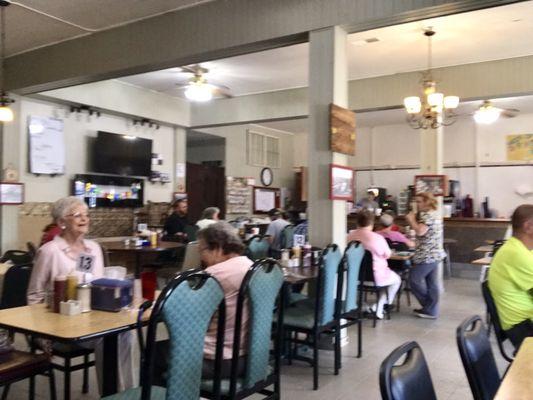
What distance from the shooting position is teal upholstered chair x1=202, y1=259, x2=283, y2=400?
2.35 metres

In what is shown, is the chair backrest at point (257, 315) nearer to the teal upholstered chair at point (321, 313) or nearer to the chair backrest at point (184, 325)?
the chair backrest at point (184, 325)

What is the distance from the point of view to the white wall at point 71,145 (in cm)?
740

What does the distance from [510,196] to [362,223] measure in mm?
6934

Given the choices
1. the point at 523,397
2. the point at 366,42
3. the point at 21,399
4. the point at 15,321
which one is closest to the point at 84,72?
the point at 366,42

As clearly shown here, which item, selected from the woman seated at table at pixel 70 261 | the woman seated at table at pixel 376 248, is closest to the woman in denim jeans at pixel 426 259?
the woman seated at table at pixel 376 248

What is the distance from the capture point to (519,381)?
1.58m

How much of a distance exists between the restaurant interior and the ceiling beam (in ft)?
0.06

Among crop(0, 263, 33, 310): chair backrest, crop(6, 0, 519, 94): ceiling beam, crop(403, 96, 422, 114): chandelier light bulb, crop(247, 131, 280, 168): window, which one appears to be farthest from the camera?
crop(247, 131, 280, 168): window

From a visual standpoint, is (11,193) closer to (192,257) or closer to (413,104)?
(192,257)

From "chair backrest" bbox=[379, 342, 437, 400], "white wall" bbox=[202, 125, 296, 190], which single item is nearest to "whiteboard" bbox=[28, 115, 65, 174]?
"white wall" bbox=[202, 125, 296, 190]

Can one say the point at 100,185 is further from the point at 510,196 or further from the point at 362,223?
the point at 510,196

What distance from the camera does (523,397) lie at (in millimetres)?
1437

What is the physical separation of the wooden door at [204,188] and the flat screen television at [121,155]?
1.75 meters

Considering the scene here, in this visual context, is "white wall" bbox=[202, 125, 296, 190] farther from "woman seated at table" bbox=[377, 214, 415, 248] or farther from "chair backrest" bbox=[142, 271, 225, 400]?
"chair backrest" bbox=[142, 271, 225, 400]
